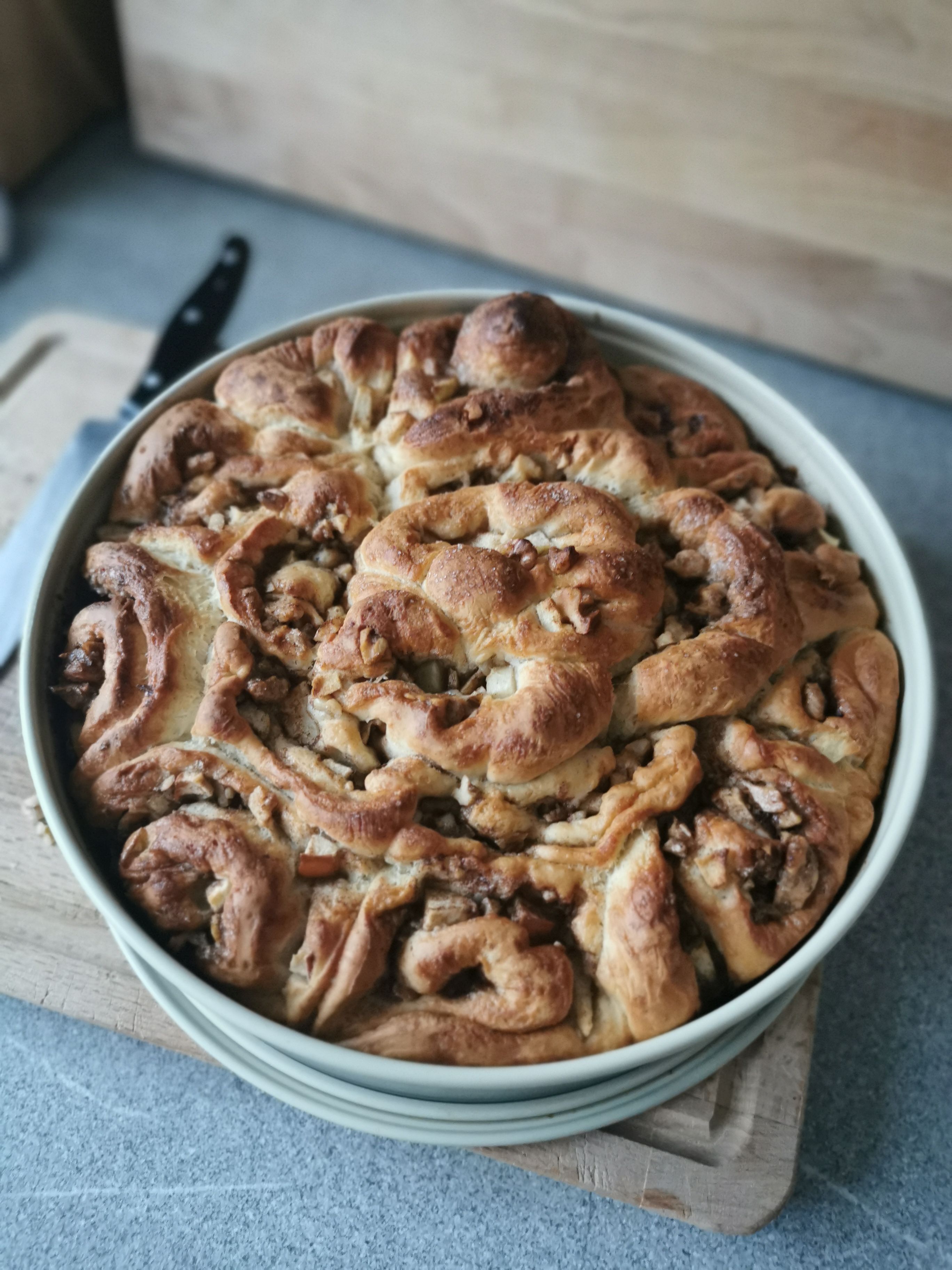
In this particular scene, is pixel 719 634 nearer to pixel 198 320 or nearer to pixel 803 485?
pixel 803 485

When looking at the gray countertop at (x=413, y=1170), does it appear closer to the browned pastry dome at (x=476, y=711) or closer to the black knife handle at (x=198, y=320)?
the browned pastry dome at (x=476, y=711)

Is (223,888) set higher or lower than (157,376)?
lower

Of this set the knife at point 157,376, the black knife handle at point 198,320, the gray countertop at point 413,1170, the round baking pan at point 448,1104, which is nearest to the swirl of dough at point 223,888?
the round baking pan at point 448,1104

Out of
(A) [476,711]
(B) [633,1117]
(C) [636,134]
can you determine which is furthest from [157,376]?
(B) [633,1117]

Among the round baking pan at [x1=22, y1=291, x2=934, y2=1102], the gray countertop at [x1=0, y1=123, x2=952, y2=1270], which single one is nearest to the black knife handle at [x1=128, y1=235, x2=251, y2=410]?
the round baking pan at [x1=22, y1=291, x2=934, y2=1102]

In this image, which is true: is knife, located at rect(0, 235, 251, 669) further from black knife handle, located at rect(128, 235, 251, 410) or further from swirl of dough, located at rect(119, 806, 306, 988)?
swirl of dough, located at rect(119, 806, 306, 988)
